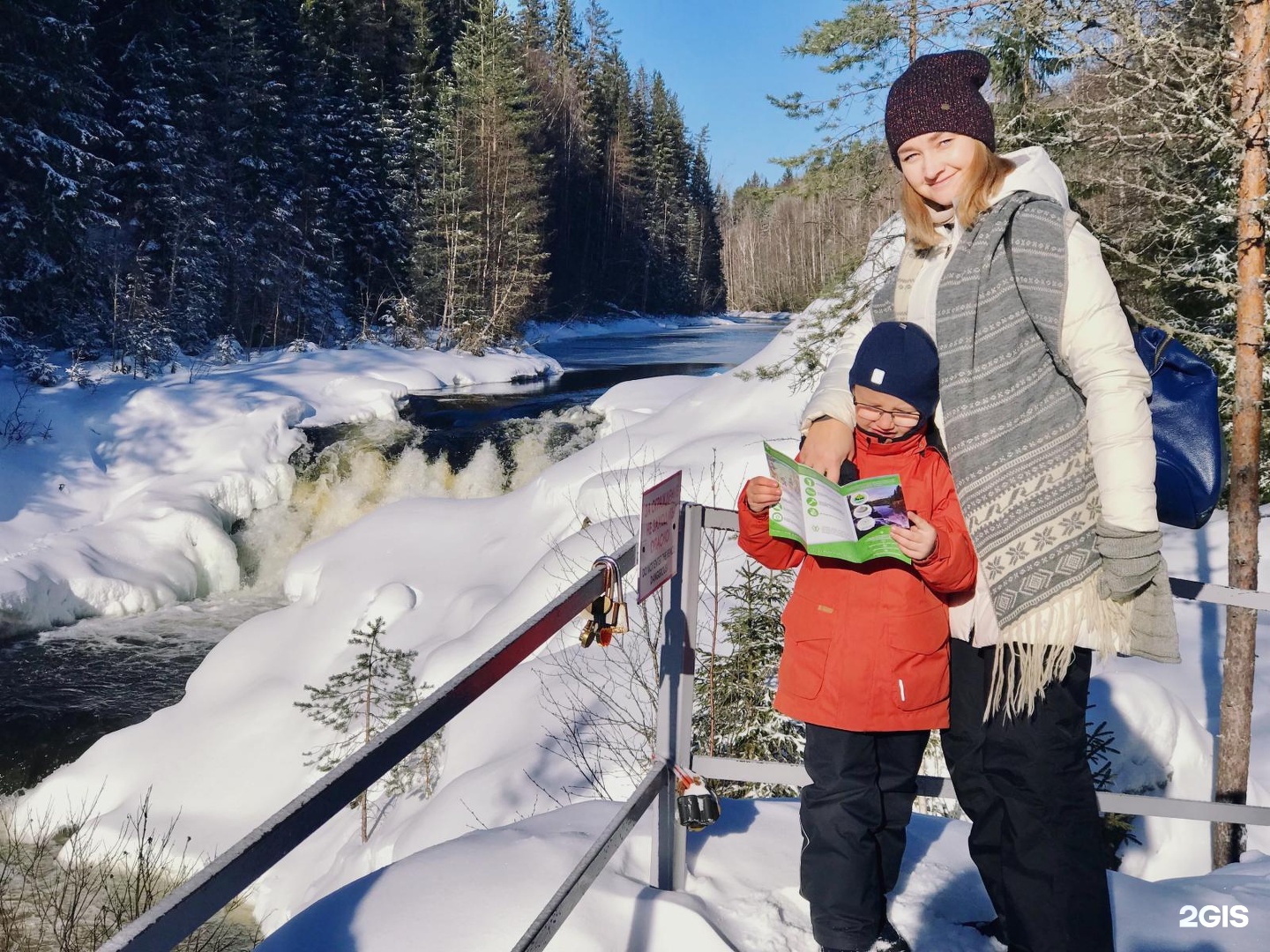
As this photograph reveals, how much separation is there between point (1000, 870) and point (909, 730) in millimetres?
319

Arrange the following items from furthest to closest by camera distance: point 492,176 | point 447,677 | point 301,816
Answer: point 492,176, point 447,677, point 301,816

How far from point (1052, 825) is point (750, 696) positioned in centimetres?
429

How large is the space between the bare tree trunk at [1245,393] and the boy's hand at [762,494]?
474cm

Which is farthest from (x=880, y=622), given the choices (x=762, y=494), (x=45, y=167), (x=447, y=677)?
(x=45, y=167)

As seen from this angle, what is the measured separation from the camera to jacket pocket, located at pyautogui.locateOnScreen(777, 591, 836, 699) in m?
1.85

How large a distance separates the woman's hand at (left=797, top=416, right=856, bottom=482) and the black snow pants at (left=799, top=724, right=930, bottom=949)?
0.53 metres

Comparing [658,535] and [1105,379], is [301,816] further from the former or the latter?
[1105,379]

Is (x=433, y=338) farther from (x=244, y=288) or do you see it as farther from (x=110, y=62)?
(x=110, y=62)

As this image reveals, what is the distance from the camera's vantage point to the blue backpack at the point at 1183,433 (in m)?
1.71

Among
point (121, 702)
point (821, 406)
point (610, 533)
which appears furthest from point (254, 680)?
point (821, 406)

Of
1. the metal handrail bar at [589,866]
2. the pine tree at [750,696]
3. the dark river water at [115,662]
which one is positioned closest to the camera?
the metal handrail bar at [589,866]

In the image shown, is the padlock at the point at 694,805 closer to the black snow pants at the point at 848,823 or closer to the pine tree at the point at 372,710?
the black snow pants at the point at 848,823

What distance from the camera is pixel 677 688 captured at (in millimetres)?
2121

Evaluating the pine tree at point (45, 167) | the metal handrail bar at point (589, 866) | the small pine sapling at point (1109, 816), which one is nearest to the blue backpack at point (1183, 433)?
the metal handrail bar at point (589, 866)
